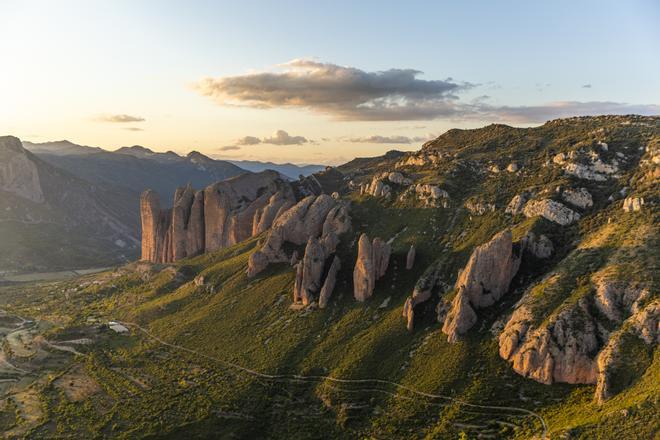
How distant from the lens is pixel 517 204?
146 metres

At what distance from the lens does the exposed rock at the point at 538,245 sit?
410ft

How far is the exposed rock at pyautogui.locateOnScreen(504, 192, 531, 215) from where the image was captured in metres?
145

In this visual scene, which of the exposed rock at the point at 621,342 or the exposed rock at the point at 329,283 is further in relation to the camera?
the exposed rock at the point at 329,283

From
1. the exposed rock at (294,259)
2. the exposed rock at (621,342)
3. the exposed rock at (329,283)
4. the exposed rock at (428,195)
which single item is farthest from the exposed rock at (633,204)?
the exposed rock at (294,259)

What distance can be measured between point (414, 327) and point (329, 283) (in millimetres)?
33274

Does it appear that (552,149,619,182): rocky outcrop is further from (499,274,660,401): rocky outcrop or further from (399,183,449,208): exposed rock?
(499,274,660,401): rocky outcrop

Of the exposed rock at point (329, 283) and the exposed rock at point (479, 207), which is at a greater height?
the exposed rock at point (479, 207)

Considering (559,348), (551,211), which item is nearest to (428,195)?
(551,211)

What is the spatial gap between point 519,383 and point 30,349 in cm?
15199

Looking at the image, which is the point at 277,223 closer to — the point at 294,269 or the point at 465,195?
the point at 294,269

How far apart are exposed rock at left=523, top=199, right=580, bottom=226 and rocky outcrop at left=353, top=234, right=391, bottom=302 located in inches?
1820

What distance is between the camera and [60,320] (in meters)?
182

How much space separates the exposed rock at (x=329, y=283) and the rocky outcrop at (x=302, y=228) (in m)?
12.3

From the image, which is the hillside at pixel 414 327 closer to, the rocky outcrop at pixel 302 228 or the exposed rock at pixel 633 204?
the exposed rock at pixel 633 204
